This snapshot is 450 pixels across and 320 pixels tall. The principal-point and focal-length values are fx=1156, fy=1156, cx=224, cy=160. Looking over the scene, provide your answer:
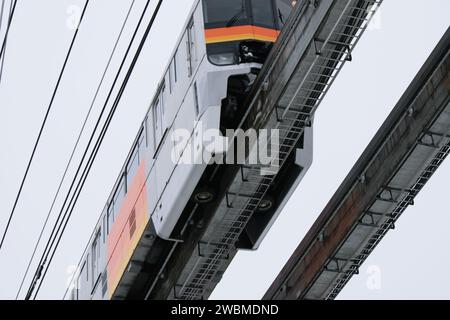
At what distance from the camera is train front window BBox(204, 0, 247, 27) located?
18375 mm

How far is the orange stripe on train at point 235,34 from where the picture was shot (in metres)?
18.2

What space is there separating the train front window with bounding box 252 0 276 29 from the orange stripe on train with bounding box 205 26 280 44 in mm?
144

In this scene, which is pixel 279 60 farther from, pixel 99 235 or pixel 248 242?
pixel 99 235

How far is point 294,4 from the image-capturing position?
19.1 metres

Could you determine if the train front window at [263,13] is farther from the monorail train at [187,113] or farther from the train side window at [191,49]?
the train side window at [191,49]

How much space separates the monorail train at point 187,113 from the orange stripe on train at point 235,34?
16 millimetres

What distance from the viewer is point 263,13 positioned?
1861 cm

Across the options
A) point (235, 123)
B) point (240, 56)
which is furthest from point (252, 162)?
point (240, 56)

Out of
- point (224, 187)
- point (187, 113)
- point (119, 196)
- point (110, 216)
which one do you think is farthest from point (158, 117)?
point (110, 216)

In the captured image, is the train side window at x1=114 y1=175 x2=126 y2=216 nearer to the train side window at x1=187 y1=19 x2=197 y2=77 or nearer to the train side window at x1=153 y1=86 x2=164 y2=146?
the train side window at x1=153 y1=86 x2=164 y2=146

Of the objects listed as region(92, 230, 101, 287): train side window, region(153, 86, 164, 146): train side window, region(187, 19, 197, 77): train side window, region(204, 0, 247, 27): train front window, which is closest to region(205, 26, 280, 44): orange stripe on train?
region(204, 0, 247, 27): train front window

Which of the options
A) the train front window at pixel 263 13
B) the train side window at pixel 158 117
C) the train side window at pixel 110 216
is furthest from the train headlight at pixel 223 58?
the train side window at pixel 110 216
